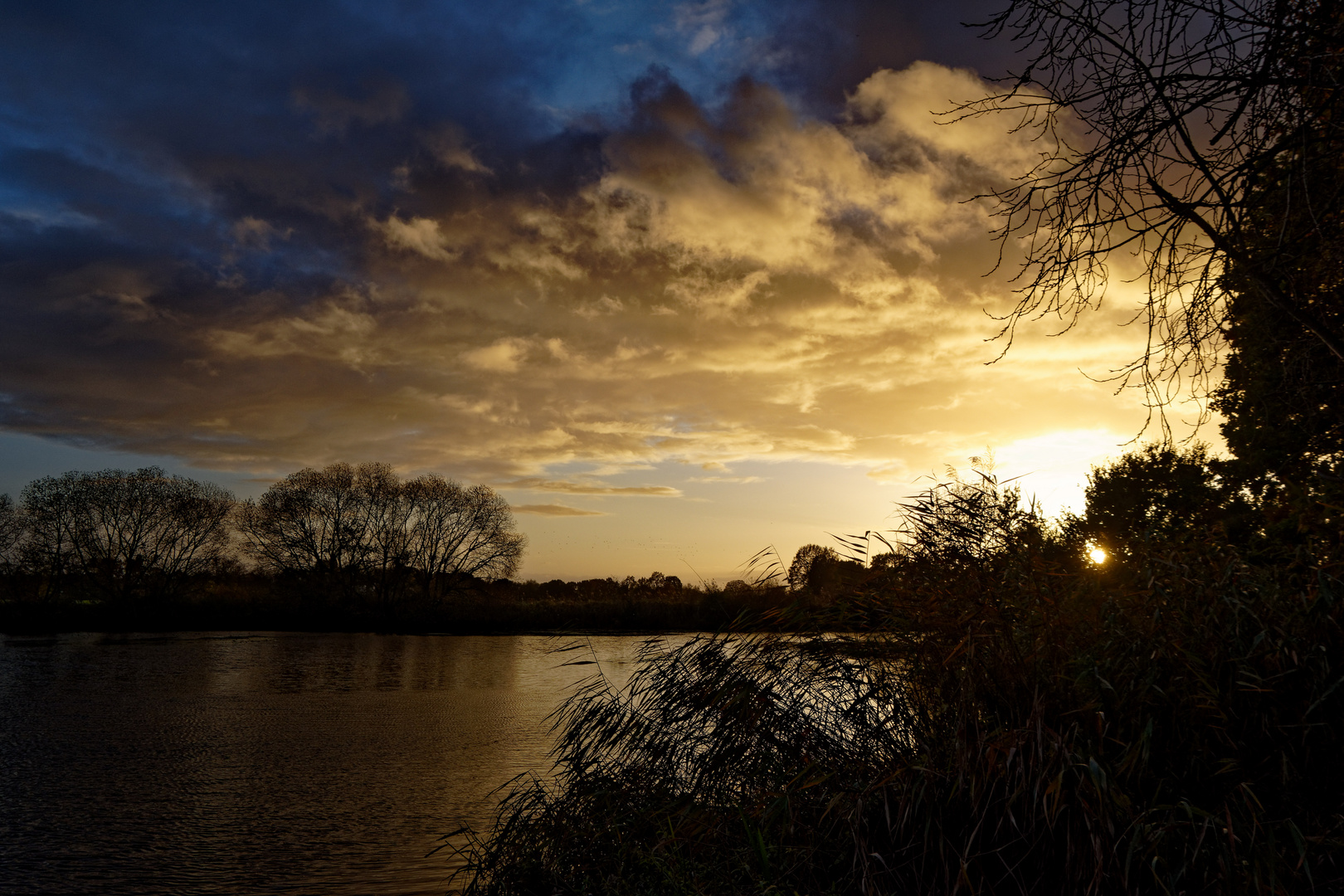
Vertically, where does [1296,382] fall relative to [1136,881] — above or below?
above

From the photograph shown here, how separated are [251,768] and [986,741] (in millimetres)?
8678

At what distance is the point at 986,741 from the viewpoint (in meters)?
4.07

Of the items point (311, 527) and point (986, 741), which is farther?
point (311, 527)

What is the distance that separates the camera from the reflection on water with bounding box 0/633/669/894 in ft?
20.3

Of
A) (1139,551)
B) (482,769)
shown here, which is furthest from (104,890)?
(1139,551)

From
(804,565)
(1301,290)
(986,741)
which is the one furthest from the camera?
(804,565)

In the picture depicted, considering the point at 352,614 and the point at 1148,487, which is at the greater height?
the point at 1148,487

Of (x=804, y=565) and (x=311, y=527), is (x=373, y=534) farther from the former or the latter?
(x=804, y=565)

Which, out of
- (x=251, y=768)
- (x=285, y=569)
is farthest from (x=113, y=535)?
(x=251, y=768)

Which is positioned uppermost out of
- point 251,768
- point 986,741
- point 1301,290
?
point 1301,290

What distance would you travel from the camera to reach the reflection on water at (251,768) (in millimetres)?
6180

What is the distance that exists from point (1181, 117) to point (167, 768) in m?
11.2

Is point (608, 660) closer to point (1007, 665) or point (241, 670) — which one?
point (241, 670)

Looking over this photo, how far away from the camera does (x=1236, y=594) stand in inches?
185
